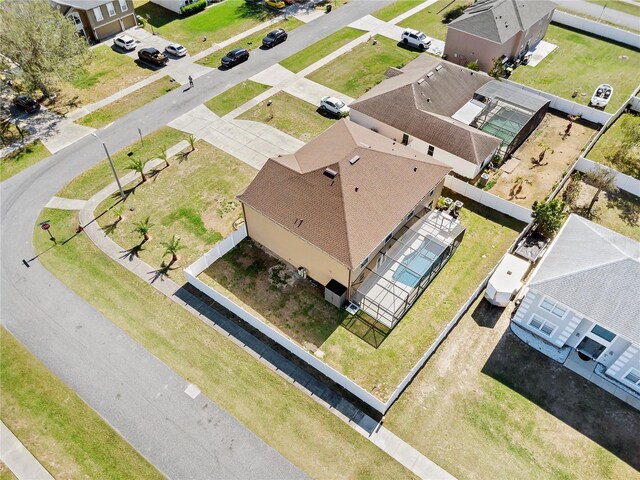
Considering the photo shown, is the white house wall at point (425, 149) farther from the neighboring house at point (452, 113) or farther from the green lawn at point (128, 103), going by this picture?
the green lawn at point (128, 103)

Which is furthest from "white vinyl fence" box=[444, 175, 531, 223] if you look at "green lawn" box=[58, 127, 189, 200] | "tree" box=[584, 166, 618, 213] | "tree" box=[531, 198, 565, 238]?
"green lawn" box=[58, 127, 189, 200]

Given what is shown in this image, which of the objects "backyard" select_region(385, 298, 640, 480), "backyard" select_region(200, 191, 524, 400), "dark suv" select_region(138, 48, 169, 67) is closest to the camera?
"backyard" select_region(385, 298, 640, 480)

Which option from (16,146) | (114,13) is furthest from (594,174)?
(114,13)

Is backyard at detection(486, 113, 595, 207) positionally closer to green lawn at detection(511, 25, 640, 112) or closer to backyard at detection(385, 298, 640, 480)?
green lawn at detection(511, 25, 640, 112)

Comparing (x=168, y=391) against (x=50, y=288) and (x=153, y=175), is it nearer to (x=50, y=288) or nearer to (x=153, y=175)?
(x=50, y=288)

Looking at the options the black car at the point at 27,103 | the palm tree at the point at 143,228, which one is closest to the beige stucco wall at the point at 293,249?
the palm tree at the point at 143,228

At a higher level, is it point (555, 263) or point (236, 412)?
point (555, 263)
